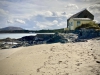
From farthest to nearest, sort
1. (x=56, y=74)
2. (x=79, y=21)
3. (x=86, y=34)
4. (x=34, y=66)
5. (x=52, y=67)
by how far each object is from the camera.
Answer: (x=79, y=21), (x=86, y=34), (x=34, y=66), (x=52, y=67), (x=56, y=74)

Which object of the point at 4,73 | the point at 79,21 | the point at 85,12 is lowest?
the point at 4,73

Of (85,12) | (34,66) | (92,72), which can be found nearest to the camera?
(92,72)

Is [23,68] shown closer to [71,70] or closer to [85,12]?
[71,70]

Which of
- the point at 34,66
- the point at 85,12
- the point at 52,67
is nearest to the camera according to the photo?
the point at 52,67

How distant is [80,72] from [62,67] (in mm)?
797

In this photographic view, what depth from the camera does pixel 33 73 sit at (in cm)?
453

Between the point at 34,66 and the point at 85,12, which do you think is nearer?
the point at 34,66

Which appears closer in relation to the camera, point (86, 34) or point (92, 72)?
point (92, 72)

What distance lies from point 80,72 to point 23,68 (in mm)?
2263

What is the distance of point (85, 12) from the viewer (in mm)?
29297

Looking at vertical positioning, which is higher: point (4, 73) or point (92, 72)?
point (92, 72)

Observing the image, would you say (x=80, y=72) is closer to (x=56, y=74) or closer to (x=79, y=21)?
(x=56, y=74)

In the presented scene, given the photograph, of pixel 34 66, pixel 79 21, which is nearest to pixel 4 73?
pixel 34 66

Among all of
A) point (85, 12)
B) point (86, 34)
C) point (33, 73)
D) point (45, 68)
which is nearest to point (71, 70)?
point (45, 68)
